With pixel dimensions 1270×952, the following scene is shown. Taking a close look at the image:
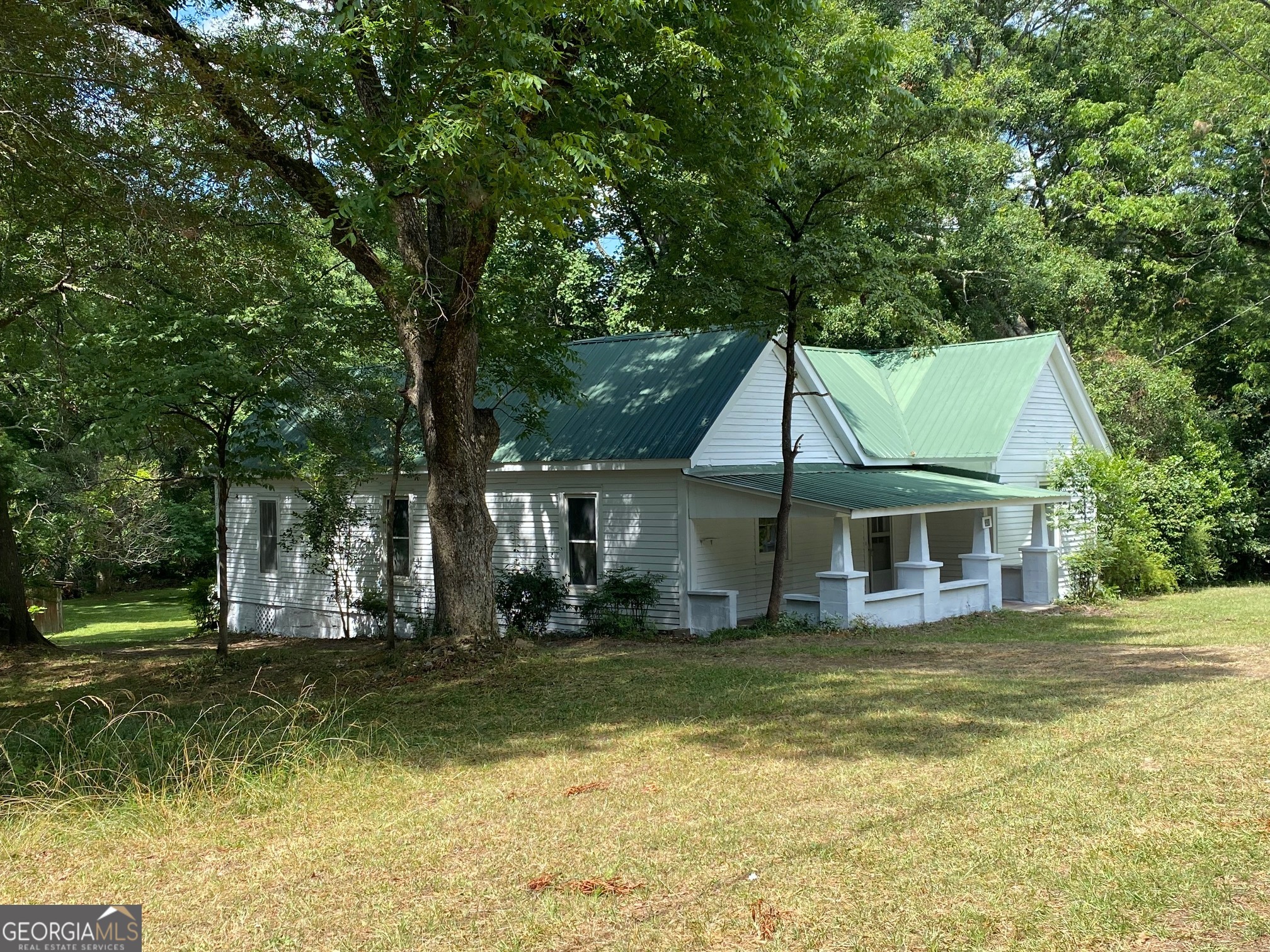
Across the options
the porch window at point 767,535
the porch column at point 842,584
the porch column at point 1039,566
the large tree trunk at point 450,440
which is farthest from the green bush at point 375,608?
the porch column at point 1039,566

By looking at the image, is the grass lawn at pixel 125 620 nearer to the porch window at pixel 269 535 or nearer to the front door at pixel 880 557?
the porch window at pixel 269 535

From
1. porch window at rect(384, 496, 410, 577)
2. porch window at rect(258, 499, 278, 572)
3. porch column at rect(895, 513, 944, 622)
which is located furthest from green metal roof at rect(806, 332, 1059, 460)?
porch window at rect(258, 499, 278, 572)

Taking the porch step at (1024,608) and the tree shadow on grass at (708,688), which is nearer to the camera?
the tree shadow on grass at (708,688)

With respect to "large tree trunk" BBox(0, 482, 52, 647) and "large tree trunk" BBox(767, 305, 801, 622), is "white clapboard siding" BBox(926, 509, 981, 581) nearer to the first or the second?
"large tree trunk" BBox(767, 305, 801, 622)

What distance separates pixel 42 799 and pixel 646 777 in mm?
3826

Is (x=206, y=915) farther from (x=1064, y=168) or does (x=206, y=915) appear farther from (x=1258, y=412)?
(x=1064, y=168)

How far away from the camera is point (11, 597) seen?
1716 centimetres

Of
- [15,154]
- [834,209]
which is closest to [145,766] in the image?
[15,154]

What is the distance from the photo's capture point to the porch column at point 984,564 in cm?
1880

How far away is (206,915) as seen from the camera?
16.0 ft

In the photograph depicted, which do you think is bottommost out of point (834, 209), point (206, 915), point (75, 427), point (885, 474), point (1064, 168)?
point (206, 915)

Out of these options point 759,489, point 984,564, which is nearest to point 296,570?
point 759,489

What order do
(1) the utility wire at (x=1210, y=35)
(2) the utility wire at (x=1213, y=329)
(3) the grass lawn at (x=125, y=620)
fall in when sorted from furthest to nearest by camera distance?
(2) the utility wire at (x=1213, y=329) < (3) the grass lawn at (x=125, y=620) < (1) the utility wire at (x=1210, y=35)

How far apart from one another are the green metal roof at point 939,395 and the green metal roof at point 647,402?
264 centimetres
